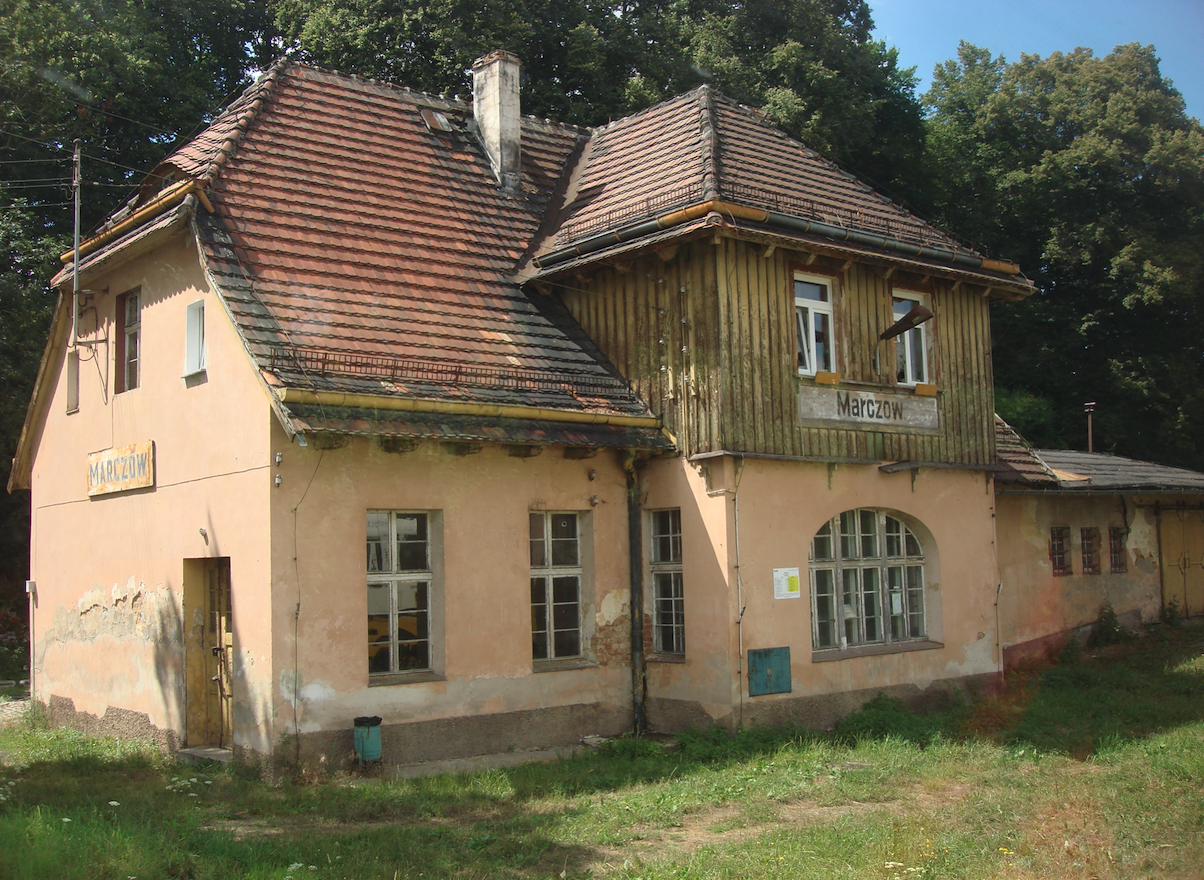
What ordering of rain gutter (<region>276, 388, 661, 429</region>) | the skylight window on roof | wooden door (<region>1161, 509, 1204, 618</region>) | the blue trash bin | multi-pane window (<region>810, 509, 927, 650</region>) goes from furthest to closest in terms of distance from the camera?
wooden door (<region>1161, 509, 1204, 618</region>)
the skylight window on roof
multi-pane window (<region>810, 509, 927, 650</region>)
the blue trash bin
rain gutter (<region>276, 388, 661, 429</region>)

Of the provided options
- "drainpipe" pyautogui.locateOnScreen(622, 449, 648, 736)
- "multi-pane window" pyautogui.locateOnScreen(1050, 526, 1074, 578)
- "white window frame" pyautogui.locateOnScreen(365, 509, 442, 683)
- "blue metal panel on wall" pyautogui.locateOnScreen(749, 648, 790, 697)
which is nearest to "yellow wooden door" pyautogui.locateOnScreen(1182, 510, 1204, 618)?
"multi-pane window" pyautogui.locateOnScreen(1050, 526, 1074, 578)

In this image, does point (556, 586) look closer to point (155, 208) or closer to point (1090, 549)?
point (155, 208)

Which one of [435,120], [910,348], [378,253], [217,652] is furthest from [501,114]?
[217,652]

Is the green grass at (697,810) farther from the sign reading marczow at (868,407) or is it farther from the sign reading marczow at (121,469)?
the sign reading marczow at (868,407)

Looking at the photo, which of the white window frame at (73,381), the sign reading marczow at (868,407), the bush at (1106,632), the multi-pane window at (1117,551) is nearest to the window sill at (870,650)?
the sign reading marczow at (868,407)

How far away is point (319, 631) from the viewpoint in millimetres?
10594

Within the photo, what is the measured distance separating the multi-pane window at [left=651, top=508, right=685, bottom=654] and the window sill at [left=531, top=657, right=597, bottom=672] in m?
0.89

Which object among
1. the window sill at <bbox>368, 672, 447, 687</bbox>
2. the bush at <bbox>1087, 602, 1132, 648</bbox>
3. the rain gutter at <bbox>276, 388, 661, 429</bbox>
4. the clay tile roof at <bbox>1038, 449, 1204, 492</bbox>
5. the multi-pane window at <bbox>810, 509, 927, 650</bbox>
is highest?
the rain gutter at <bbox>276, 388, 661, 429</bbox>

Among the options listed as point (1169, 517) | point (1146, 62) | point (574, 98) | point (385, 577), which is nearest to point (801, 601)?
point (385, 577)

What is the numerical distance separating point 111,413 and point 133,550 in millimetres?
1810

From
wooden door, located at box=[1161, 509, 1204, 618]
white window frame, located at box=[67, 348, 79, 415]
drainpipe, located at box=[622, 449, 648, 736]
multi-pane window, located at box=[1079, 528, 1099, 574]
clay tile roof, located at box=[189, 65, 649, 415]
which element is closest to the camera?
clay tile roof, located at box=[189, 65, 649, 415]

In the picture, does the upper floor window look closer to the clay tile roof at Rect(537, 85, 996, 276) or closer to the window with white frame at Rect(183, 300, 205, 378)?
the window with white frame at Rect(183, 300, 205, 378)

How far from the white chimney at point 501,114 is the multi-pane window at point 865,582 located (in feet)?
21.2

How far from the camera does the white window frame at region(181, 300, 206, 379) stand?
11867mm
